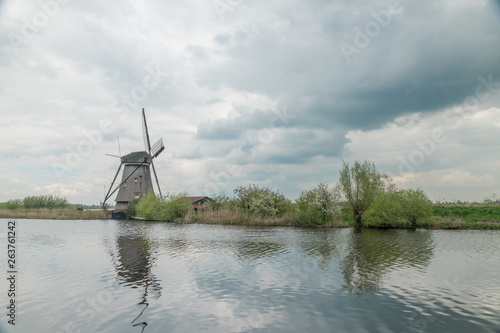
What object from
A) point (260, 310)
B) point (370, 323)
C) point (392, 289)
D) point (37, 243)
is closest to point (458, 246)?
point (392, 289)

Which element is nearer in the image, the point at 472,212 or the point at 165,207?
the point at 472,212

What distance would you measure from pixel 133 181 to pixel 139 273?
58889 mm

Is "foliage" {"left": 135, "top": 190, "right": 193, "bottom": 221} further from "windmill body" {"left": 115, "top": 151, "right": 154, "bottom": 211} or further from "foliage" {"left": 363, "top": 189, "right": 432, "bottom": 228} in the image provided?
"foliage" {"left": 363, "top": 189, "right": 432, "bottom": 228}

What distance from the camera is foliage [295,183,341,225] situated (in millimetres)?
42250

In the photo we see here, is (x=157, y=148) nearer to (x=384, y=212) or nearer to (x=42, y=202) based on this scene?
(x=42, y=202)

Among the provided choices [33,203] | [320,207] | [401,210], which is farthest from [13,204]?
[401,210]

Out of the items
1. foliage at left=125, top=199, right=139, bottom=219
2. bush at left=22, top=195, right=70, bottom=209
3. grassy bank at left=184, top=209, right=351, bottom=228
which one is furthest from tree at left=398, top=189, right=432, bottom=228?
bush at left=22, top=195, right=70, bottom=209

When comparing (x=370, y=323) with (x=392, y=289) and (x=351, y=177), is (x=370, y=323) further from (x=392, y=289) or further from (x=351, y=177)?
(x=351, y=177)

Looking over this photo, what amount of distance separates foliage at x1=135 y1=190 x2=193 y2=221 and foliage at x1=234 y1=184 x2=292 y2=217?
10770mm

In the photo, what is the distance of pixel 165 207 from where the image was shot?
57281 millimetres

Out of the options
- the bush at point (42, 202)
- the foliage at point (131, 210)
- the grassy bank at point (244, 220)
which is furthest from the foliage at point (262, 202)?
the bush at point (42, 202)

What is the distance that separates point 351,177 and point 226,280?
35.0 meters

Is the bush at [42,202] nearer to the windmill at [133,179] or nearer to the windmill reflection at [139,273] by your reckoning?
the windmill at [133,179]

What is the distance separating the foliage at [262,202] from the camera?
159 feet
